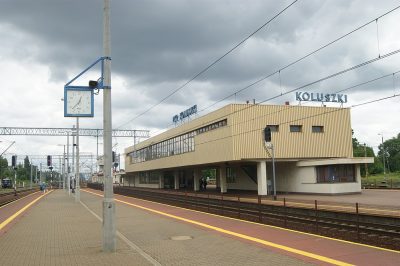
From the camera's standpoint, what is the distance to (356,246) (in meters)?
10.8

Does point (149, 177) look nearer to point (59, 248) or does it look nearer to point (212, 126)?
point (212, 126)

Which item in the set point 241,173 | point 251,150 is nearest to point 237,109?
point 251,150

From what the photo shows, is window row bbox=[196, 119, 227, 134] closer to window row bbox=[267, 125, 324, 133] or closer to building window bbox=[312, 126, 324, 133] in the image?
window row bbox=[267, 125, 324, 133]

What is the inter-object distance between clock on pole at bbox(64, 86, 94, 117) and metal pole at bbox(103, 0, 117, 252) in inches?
34.5

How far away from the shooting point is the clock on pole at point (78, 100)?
40.8ft

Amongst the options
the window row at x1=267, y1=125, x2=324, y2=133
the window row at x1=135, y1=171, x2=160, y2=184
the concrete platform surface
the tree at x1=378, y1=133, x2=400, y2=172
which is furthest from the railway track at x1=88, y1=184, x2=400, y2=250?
the tree at x1=378, y1=133, x2=400, y2=172

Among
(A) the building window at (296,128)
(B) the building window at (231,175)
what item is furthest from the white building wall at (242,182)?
(A) the building window at (296,128)

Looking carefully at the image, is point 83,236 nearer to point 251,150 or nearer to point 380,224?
point 380,224

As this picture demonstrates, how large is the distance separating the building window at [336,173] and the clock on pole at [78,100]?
95.4 feet

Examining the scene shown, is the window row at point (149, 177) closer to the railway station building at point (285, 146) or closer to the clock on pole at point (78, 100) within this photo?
the railway station building at point (285, 146)

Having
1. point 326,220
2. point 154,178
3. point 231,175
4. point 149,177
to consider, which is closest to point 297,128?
point 231,175

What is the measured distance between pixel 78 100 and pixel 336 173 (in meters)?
29.8

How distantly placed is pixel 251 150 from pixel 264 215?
69.6 ft

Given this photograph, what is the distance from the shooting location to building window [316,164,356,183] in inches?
1495
